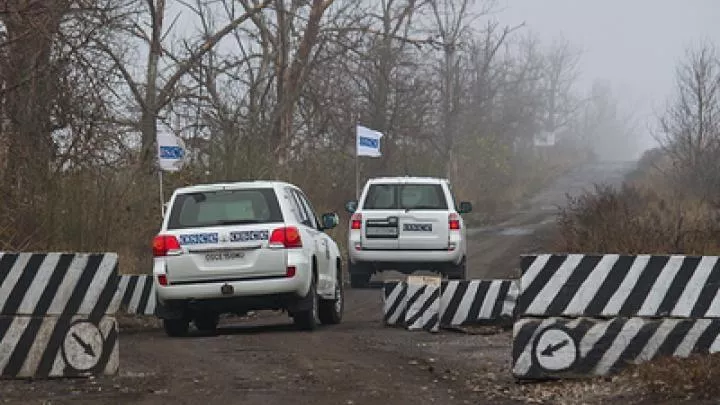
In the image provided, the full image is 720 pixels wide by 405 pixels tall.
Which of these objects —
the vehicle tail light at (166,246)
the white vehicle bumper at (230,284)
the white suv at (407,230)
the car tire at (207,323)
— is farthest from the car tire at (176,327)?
the white suv at (407,230)

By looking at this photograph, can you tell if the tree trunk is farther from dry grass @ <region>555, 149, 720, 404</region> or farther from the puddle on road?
the puddle on road

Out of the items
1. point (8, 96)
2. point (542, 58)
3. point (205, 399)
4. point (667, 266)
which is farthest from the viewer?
point (542, 58)

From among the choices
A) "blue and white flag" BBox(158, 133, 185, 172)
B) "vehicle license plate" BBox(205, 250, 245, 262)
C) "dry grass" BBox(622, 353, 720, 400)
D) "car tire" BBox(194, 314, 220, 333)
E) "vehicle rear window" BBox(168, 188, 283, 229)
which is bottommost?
"car tire" BBox(194, 314, 220, 333)

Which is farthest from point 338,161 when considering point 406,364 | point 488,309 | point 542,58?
point 542,58

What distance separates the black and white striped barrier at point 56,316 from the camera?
31.4ft

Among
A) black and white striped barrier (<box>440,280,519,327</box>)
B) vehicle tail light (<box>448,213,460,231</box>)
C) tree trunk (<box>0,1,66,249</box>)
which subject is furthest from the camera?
vehicle tail light (<box>448,213,460,231</box>)

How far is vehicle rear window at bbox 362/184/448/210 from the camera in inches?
790

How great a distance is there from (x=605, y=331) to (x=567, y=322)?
286 mm

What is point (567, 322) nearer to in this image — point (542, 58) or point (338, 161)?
point (338, 161)

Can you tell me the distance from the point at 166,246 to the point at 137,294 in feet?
11.2

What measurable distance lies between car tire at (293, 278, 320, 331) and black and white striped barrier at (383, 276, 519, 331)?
1157 mm

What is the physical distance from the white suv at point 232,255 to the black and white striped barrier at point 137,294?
267cm

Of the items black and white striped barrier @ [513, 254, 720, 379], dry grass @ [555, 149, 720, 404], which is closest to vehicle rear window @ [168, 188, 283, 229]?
black and white striped barrier @ [513, 254, 720, 379]

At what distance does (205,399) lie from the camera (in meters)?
8.47
